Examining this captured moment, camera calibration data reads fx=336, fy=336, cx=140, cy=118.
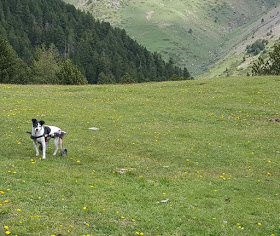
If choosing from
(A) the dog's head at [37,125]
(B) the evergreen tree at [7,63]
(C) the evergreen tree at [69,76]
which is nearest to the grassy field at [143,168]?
(A) the dog's head at [37,125]

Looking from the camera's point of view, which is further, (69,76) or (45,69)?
(45,69)

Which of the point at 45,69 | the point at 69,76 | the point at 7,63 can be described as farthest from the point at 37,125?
the point at 45,69

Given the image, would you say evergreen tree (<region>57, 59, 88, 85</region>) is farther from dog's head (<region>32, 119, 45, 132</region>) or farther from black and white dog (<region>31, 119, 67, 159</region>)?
dog's head (<region>32, 119, 45, 132</region>)

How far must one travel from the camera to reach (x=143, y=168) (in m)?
19.5

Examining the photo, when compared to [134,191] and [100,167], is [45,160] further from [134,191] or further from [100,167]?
[134,191]

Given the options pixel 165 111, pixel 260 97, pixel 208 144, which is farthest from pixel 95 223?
pixel 260 97

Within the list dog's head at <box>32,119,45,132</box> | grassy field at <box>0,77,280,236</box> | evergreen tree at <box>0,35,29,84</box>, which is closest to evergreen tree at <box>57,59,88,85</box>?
evergreen tree at <box>0,35,29,84</box>

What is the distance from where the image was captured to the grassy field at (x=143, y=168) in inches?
484

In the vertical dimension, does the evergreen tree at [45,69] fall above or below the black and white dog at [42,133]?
above

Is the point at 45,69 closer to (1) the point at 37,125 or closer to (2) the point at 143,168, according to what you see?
(1) the point at 37,125

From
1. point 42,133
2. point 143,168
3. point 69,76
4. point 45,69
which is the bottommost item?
point 143,168

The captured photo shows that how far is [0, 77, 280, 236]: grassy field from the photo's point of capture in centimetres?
1229

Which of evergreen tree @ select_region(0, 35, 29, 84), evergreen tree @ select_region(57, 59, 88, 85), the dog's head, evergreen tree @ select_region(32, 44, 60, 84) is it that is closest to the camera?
the dog's head

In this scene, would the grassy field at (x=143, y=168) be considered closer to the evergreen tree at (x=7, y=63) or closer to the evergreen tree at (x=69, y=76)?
the evergreen tree at (x=69, y=76)
